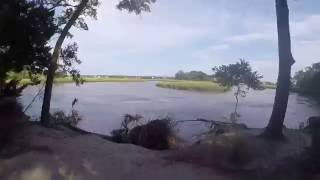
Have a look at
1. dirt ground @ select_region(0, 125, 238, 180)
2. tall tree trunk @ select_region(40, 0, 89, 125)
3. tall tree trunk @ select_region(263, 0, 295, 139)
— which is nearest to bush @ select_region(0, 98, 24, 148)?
dirt ground @ select_region(0, 125, 238, 180)

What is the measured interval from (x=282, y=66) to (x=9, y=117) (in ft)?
31.5

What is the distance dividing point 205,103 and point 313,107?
9.71m

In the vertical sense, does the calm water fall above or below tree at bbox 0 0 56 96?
below

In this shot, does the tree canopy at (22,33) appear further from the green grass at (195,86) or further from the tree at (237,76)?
the green grass at (195,86)

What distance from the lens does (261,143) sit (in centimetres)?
1373

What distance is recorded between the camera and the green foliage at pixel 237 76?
993 inches

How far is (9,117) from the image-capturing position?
676 inches

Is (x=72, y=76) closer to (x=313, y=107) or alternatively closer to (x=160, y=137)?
(x=160, y=137)

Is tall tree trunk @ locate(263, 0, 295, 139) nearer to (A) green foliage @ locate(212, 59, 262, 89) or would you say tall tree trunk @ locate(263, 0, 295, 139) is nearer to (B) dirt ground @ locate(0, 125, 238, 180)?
(B) dirt ground @ locate(0, 125, 238, 180)

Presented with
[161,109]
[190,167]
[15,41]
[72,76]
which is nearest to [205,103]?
[161,109]

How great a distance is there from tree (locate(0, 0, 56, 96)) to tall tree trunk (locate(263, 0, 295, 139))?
7902mm

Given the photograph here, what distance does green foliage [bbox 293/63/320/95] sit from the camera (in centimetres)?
3379

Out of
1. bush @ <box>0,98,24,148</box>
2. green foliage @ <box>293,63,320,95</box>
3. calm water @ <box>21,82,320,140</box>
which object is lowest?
calm water @ <box>21,82,320,140</box>

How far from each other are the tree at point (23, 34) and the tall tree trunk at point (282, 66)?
790 cm
